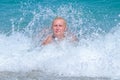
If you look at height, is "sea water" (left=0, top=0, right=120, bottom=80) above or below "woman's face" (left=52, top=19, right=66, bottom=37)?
below

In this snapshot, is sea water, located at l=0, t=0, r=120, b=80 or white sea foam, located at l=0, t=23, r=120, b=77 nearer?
sea water, located at l=0, t=0, r=120, b=80

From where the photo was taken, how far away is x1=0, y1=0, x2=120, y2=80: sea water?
653 centimetres

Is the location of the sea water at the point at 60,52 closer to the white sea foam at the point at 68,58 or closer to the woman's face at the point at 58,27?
the white sea foam at the point at 68,58

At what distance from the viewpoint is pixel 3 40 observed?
353 inches

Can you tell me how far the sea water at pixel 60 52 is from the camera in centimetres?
653

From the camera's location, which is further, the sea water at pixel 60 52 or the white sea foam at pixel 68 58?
Answer: the white sea foam at pixel 68 58

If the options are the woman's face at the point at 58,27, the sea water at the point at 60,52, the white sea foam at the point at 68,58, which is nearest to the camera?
the sea water at the point at 60,52

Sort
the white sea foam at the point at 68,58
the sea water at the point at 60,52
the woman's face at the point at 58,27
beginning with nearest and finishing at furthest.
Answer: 1. the sea water at the point at 60,52
2. the white sea foam at the point at 68,58
3. the woman's face at the point at 58,27

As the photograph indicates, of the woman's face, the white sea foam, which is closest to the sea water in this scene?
the white sea foam

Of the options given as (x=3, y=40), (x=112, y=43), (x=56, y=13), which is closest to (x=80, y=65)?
(x=112, y=43)

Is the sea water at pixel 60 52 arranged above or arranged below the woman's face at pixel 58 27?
below

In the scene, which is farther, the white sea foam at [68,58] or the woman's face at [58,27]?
the woman's face at [58,27]

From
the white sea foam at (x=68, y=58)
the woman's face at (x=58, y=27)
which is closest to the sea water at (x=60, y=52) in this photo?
the white sea foam at (x=68, y=58)

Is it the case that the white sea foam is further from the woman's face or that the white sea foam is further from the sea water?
the woman's face
